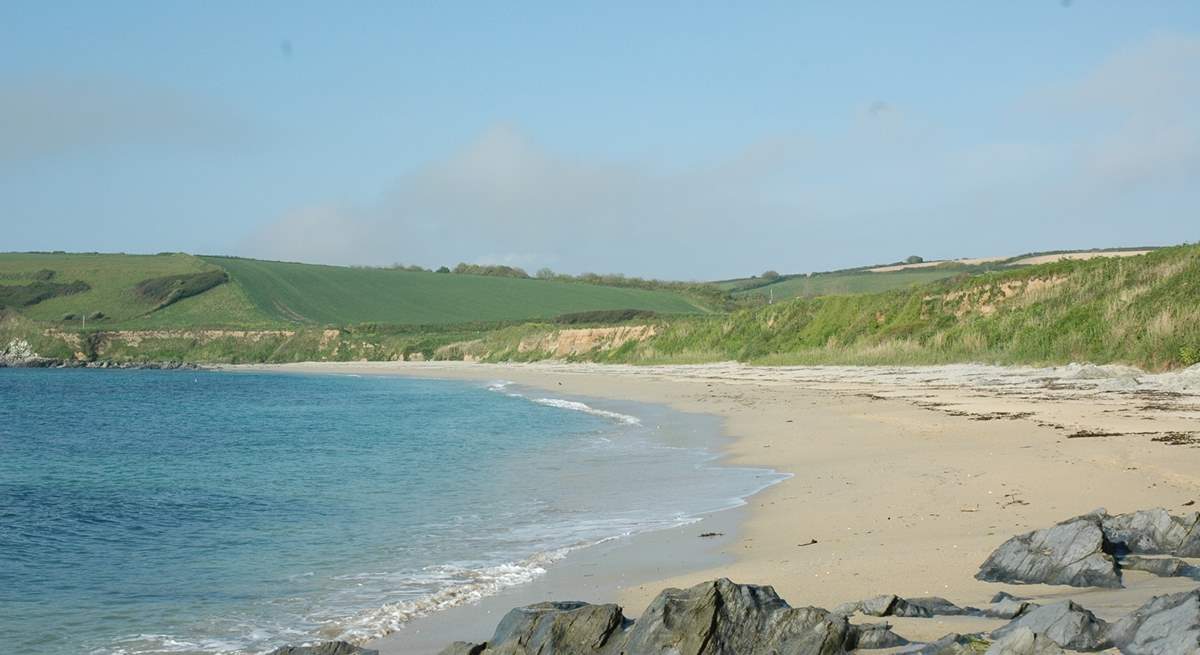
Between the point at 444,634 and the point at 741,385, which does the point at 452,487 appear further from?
the point at 741,385

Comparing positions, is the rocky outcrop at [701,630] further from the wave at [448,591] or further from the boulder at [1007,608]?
the wave at [448,591]

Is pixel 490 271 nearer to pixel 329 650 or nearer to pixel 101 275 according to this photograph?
pixel 101 275

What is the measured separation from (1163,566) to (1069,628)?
2.31 meters

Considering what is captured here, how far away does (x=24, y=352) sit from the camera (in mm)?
101812

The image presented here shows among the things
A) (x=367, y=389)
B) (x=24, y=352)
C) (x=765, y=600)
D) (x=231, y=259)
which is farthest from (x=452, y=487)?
(x=231, y=259)

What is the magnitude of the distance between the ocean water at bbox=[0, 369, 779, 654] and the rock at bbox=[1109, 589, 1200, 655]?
191 inches

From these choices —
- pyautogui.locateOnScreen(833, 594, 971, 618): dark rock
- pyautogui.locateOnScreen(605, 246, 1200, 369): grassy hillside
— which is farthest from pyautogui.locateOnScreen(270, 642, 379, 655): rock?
pyautogui.locateOnScreen(605, 246, 1200, 369): grassy hillside

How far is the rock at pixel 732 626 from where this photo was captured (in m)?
5.68

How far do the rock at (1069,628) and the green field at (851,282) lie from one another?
74.4m

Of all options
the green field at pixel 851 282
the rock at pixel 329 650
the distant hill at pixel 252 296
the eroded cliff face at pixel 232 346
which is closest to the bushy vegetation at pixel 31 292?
the distant hill at pixel 252 296

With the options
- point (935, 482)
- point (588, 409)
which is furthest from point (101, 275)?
point (935, 482)

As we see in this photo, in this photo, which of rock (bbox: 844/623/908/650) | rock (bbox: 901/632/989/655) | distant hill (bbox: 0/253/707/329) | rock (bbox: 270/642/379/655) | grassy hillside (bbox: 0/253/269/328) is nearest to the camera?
rock (bbox: 901/632/989/655)

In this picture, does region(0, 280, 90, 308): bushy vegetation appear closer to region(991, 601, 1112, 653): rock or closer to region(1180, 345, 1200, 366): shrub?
region(1180, 345, 1200, 366): shrub

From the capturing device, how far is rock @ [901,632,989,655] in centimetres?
529
